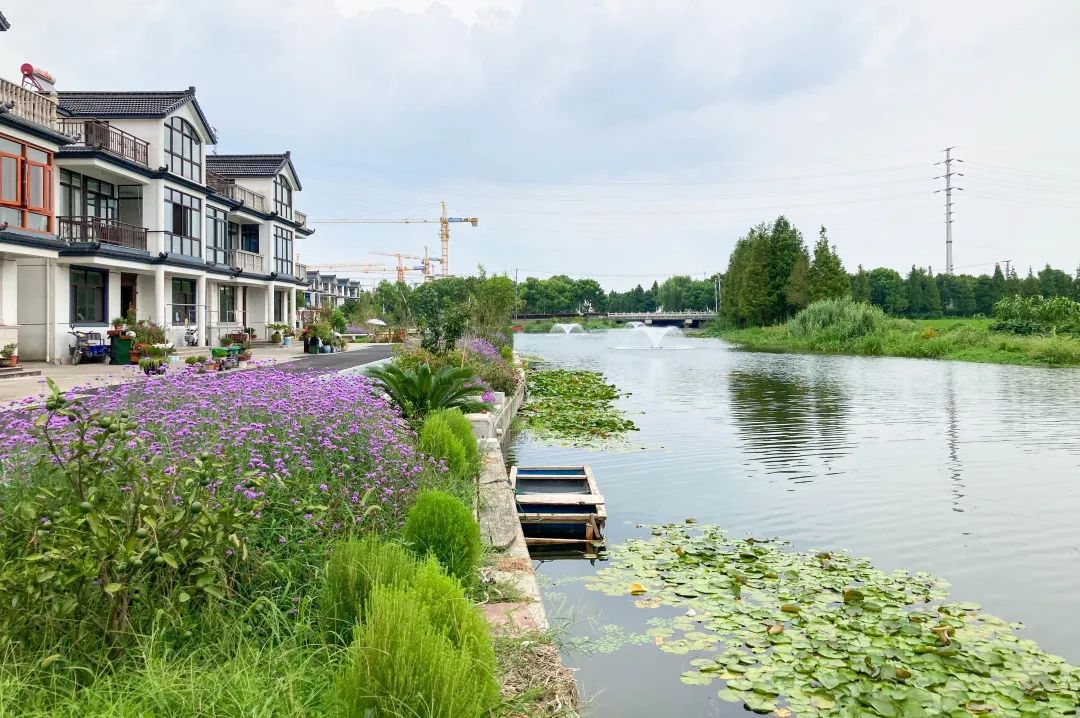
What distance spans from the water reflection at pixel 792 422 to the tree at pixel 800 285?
4096cm

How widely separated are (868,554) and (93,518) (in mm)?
7404

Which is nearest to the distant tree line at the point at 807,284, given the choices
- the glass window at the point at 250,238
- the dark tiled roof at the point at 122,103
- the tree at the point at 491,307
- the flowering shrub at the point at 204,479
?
the tree at the point at 491,307

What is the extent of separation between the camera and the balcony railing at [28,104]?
20.8 metres

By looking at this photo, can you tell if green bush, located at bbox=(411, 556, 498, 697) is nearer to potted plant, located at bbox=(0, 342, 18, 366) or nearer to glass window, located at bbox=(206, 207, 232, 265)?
potted plant, located at bbox=(0, 342, 18, 366)

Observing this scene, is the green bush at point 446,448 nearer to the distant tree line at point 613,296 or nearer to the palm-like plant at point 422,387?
the palm-like plant at point 422,387

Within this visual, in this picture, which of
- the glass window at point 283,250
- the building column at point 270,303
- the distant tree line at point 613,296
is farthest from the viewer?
the distant tree line at point 613,296

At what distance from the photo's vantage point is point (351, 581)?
13.3 ft

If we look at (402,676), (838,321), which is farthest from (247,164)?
(402,676)

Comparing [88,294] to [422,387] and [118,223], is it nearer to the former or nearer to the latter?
[118,223]

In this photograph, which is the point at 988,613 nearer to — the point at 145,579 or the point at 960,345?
the point at 145,579

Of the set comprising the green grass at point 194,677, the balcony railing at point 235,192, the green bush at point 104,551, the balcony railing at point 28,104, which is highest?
the balcony railing at point 235,192

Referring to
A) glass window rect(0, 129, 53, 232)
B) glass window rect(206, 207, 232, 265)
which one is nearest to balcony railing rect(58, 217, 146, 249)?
glass window rect(0, 129, 53, 232)

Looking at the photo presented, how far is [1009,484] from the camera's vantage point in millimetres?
11711

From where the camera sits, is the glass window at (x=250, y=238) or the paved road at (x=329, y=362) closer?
the paved road at (x=329, y=362)
